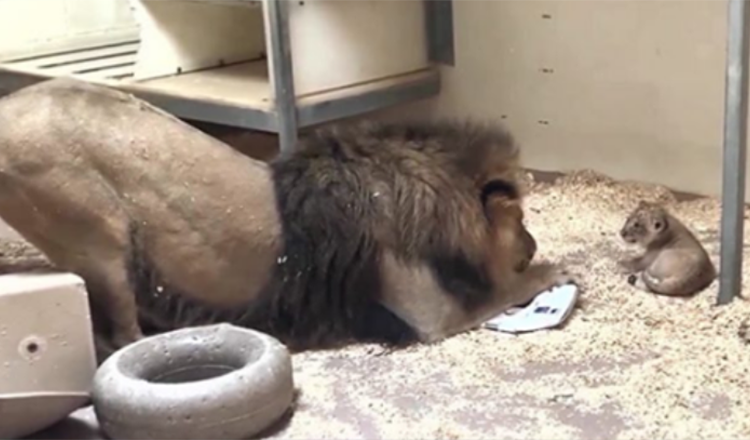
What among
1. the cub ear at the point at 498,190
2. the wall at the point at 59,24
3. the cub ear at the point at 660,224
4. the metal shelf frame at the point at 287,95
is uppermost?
the wall at the point at 59,24

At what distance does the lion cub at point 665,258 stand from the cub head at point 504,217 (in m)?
0.39

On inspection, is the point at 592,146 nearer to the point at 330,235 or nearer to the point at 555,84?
the point at 555,84

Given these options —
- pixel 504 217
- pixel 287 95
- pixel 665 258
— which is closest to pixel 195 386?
pixel 504 217

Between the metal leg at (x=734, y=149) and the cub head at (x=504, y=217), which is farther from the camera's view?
the cub head at (x=504, y=217)

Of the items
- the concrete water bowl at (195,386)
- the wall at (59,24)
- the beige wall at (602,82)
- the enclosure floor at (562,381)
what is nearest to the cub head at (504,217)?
the enclosure floor at (562,381)

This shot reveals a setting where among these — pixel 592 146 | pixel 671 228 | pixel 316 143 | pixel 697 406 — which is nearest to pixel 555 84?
pixel 592 146

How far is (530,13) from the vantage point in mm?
4258

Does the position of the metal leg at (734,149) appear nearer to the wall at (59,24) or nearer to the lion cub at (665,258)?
the lion cub at (665,258)

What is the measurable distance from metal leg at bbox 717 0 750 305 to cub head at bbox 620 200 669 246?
27 cm

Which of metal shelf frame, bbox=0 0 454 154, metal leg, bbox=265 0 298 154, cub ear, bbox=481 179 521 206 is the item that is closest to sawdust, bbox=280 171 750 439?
cub ear, bbox=481 179 521 206

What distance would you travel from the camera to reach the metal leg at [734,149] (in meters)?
2.79

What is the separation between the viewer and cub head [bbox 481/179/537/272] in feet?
9.81

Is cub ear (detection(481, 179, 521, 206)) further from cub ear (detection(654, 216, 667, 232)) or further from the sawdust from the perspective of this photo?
cub ear (detection(654, 216, 667, 232))

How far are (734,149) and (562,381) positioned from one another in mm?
742
